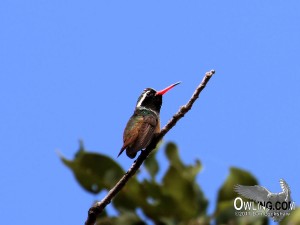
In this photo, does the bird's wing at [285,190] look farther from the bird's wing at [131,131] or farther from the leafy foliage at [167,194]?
the bird's wing at [131,131]

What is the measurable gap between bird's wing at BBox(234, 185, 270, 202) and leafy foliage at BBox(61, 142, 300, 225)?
9 cm

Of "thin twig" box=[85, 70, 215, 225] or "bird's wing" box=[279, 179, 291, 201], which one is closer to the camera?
"bird's wing" box=[279, 179, 291, 201]

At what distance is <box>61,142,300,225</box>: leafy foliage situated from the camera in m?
1.76

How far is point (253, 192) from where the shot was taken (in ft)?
7.43

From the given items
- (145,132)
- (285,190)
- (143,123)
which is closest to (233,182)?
(285,190)

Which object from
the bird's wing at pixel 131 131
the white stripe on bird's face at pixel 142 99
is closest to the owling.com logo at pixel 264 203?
the bird's wing at pixel 131 131

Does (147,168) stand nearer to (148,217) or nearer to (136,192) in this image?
(136,192)

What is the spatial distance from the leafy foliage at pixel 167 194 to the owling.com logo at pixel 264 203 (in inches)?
1.9

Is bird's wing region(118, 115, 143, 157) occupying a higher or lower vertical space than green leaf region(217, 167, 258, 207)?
higher

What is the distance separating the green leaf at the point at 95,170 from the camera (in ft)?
6.86

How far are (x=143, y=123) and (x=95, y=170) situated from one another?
268 centimetres

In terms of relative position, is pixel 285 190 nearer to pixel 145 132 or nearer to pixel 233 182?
pixel 233 182

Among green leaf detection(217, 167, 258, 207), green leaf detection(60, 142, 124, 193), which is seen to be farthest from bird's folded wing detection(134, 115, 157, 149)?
green leaf detection(217, 167, 258, 207)

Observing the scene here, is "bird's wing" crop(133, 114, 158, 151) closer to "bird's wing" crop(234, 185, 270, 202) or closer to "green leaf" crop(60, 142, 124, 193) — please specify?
"bird's wing" crop(234, 185, 270, 202)
